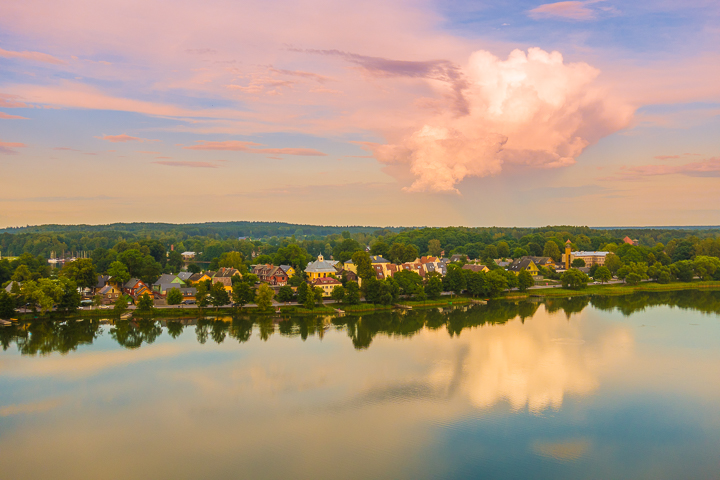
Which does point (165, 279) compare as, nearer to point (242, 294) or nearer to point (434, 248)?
point (242, 294)

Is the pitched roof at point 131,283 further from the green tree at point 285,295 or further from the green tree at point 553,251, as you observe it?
the green tree at point 553,251

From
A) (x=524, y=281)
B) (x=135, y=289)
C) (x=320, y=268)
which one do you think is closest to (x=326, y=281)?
(x=320, y=268)

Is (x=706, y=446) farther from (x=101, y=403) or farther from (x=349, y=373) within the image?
(x=101, y=403)

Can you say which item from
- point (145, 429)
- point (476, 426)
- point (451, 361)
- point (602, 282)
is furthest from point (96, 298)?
point (602, 282)

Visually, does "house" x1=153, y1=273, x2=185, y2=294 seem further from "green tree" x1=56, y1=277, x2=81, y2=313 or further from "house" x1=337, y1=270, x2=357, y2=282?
"house" x1=337, y1=270, x2=357, y2=282

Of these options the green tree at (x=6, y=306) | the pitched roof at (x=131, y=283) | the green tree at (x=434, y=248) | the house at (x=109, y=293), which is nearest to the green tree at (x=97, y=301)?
the house at (x=109, y=293)
